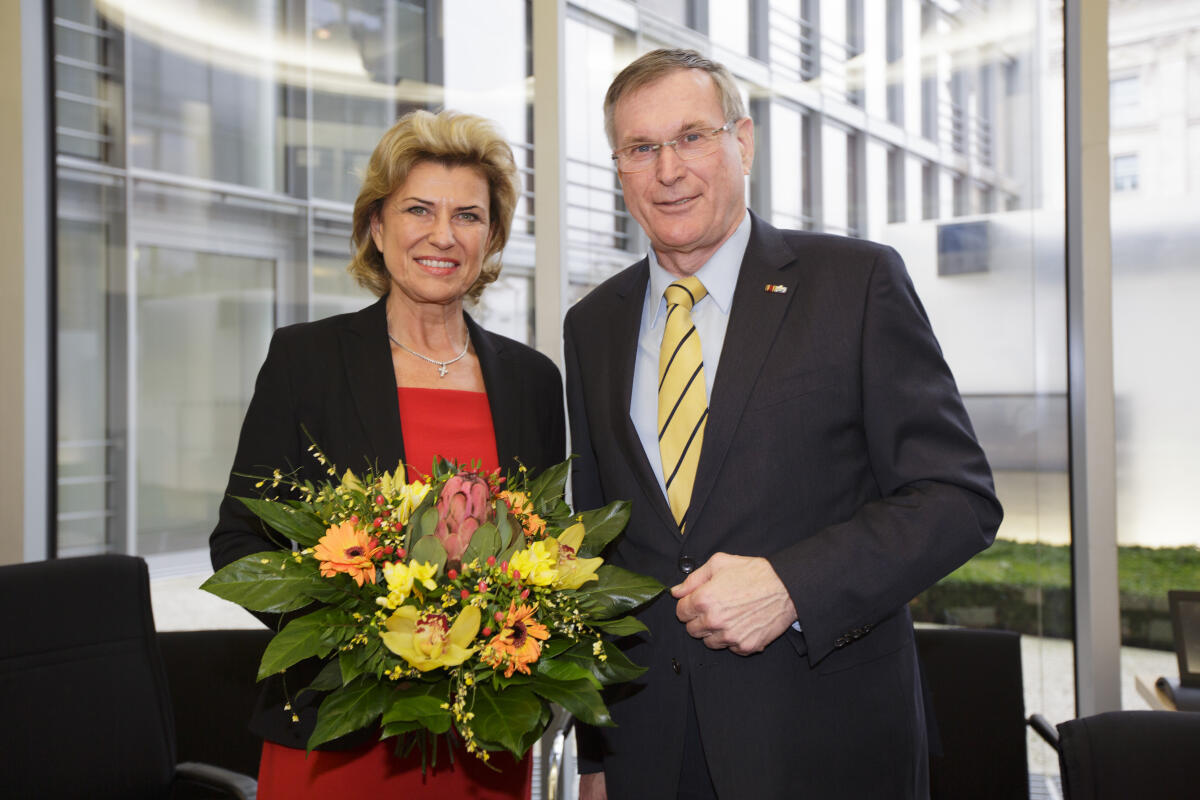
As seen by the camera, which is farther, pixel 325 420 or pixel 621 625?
pixel 325 420

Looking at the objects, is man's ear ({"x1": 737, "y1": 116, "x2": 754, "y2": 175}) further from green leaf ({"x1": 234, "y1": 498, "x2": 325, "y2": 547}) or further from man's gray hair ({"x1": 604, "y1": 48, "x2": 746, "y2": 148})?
green leaf ({"x1": 234, "y1": 498, "x2": 325, "y2": 547})

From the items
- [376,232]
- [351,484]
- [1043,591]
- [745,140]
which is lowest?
[1043,591]

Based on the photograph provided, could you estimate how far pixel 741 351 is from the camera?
5.54 feet

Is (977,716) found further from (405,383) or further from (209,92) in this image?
(209,92)

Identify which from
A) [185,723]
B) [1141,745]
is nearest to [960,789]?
[1141,745]

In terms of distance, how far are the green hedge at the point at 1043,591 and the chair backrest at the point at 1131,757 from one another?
0.93 meters

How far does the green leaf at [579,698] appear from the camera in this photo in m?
1.25

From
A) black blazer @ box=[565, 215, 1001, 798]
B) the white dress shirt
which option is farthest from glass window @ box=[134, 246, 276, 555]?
black blazer @ box=[565, 215, 1001, 798]

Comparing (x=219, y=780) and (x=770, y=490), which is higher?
(x=770, y=490)

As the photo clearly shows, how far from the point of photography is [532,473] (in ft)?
6.84

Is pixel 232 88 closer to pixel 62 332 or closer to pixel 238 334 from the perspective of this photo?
pixel 238 334

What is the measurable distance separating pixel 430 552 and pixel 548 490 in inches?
13.9

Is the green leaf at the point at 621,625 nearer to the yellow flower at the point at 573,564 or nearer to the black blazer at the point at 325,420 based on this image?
the yellow flower at the point at 573,564

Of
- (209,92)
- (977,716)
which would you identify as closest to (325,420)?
(977,716)
